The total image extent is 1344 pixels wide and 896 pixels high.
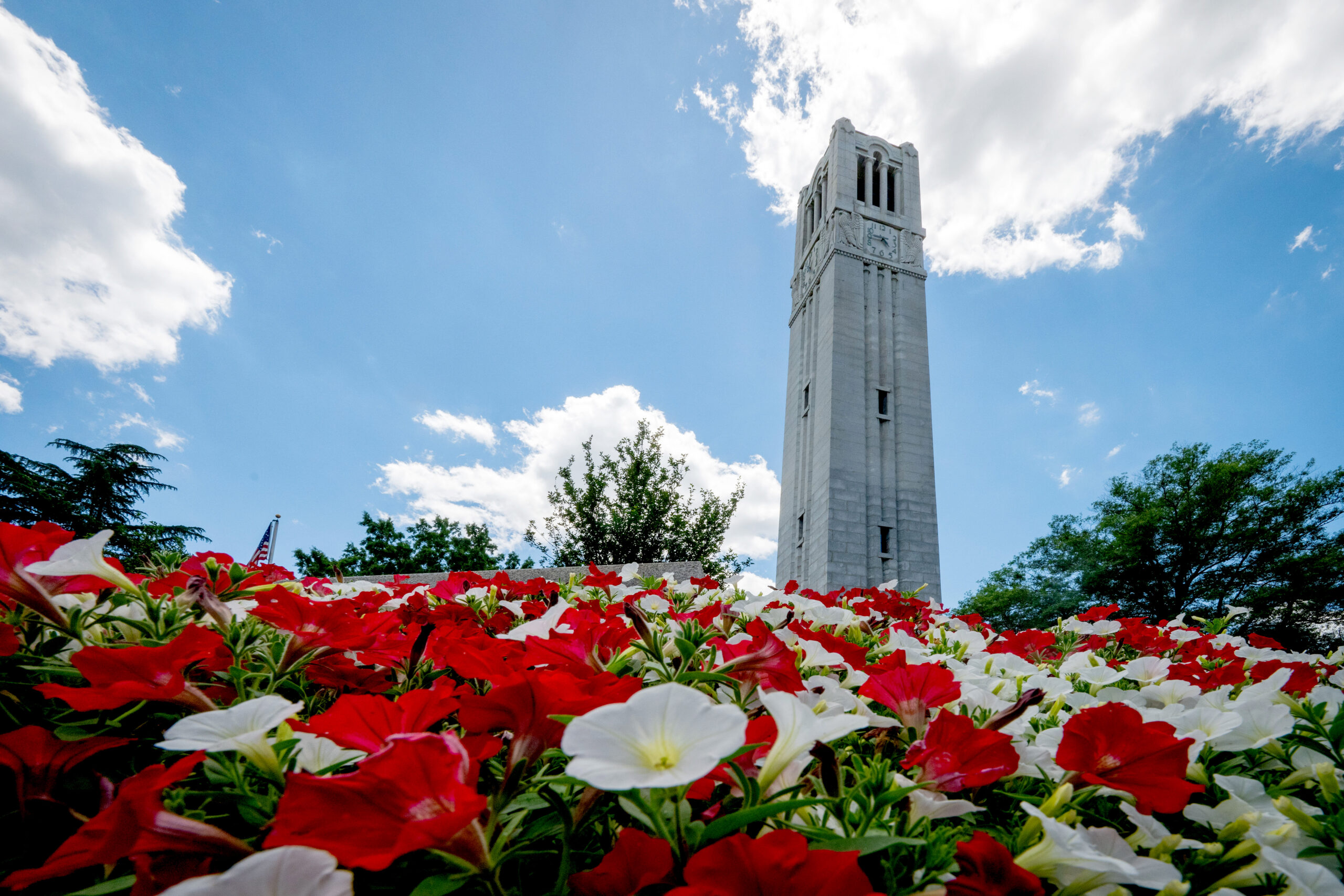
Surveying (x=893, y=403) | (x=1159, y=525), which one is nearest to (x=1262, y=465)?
(x=1159, y=525)

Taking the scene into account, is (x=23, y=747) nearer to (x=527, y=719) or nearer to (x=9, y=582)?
(x=9, y=582)

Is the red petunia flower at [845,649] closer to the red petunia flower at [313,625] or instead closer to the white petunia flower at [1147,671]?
the white petunia flower at [1147,671]

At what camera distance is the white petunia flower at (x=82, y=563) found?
1.07m

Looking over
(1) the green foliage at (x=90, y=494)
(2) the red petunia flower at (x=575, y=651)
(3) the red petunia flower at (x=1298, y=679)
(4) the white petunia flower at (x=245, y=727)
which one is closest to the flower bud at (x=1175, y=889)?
(2) the red petunia flower at (x=575, y=651)

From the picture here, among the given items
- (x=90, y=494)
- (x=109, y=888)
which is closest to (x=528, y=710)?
(x=109, y=888)

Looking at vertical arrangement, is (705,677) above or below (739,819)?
above

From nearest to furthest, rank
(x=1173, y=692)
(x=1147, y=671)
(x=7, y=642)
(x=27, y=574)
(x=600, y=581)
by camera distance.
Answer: (x=7, y=642), (x=27, y=574), (x=1173, y=692), (x=1147, y=671), (x=600, y=581)

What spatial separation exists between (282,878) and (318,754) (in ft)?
1.05

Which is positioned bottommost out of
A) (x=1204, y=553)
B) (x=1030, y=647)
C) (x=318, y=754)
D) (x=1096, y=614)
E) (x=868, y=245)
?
(x=318, y=754)

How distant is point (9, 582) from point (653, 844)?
126 cm

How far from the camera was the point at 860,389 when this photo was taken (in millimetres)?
16688

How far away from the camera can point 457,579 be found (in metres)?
2.71

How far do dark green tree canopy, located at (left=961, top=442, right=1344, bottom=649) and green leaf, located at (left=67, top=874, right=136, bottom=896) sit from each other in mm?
20109

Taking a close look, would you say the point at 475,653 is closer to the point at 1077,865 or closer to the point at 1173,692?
the point at 1077,865
